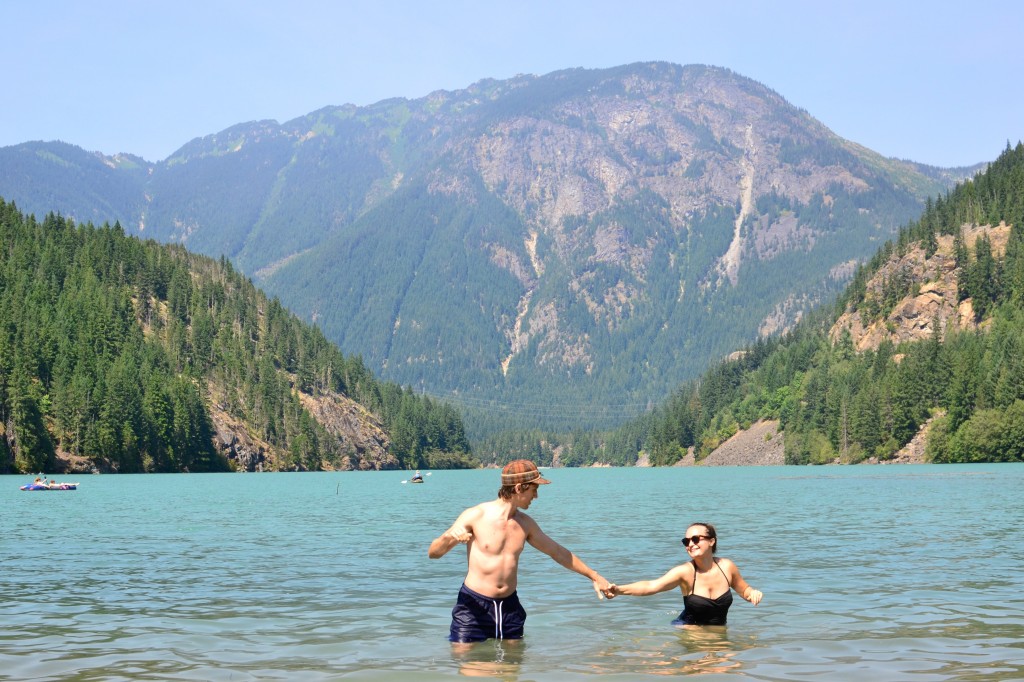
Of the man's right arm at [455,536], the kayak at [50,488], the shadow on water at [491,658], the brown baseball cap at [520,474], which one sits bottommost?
the shadow on water at [491,658]

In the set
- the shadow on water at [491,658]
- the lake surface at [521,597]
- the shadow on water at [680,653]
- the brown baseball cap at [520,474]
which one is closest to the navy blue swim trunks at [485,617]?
the shadow on water at [491,658]

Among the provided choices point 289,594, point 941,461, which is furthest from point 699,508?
point 941,461

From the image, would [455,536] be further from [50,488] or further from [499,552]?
[50,488]

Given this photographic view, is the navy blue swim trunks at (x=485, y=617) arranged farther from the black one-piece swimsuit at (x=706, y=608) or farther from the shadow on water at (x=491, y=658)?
the black one-piece swimsuit at (x=706, y=608)

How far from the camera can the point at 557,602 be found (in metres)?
32.2

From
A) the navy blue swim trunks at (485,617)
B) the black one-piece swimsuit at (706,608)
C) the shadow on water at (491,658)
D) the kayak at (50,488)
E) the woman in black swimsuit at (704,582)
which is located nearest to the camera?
the shadow on water at (491,658)

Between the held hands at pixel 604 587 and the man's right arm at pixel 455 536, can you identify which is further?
the held hands at pixel 604 587

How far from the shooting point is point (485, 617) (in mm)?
23406

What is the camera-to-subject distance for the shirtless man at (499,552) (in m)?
21.2

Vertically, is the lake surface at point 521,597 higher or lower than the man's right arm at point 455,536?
lower

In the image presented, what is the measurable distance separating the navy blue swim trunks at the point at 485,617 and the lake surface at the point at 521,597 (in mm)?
468

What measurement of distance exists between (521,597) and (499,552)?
11479 mm

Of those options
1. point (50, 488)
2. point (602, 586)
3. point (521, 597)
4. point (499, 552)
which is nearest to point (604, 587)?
point (602, 586)

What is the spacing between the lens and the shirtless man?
21.2 metres
